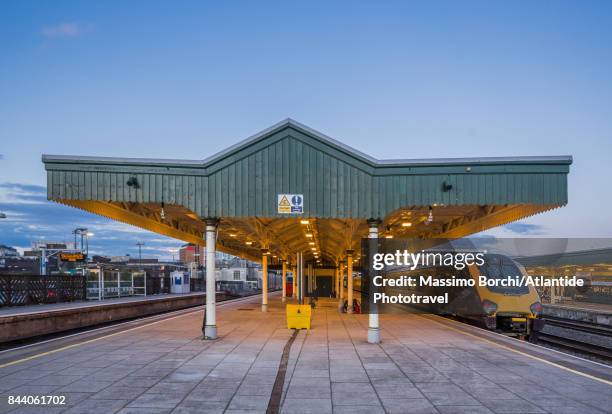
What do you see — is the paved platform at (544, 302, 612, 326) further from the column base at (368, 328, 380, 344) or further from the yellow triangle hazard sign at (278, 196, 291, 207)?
the yellow triangle hazard sign at (278, 196, 291, 207)

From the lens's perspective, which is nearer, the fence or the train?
the train

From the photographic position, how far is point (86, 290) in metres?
33.5

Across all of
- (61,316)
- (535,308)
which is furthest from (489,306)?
(61,316)

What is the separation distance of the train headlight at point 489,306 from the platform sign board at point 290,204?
897 cm

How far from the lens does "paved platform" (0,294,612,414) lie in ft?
27.9

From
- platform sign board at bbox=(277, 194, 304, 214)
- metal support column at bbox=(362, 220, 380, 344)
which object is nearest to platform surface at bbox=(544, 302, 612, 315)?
metal support column at bbox=(362, 220, 380, 344)

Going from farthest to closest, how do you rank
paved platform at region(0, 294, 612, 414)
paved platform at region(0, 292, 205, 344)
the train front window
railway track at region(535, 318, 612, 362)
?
paved platform at region(0, 292, 205, 344) < the train front window < railway track at region(535, 318, 612, 362) < paved platform at region(0, 294, 612, 414)

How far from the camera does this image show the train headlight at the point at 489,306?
1936 centimetres

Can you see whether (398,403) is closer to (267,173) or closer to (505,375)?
(505,375)

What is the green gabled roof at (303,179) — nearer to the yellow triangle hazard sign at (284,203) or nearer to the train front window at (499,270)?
the yellow triangle hazard sign at (284,203)

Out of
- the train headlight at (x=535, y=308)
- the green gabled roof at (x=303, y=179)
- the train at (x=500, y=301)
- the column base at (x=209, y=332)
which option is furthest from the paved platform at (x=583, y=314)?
the column base at (x=209, y=332)

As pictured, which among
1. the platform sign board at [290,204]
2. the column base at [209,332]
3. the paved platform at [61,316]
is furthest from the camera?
the paved platform at [61,316]

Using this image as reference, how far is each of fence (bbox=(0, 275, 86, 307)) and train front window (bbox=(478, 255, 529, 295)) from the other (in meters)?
23.5

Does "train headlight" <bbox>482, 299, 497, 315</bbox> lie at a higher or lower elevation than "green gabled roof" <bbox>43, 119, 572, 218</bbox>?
lower
